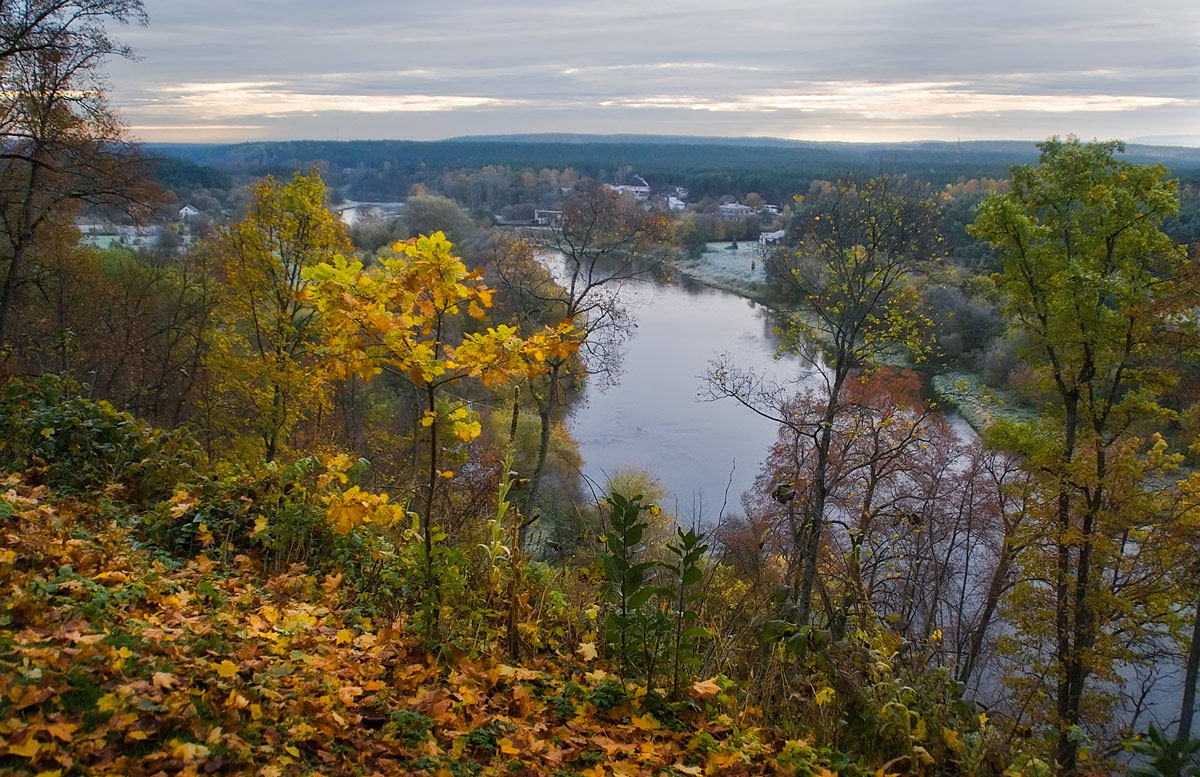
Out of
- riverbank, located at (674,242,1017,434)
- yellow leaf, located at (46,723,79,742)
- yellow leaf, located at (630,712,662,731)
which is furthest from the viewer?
riverbank, located at (674,242,1017,434)

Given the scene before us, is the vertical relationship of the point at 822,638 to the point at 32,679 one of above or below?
below

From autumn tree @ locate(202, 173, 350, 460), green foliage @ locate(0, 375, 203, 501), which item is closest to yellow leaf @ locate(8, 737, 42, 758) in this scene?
green foliage @ locate(0, 375, 203, 501)

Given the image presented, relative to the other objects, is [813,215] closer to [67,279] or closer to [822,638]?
[822,638]

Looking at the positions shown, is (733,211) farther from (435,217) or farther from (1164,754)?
(1164,754)

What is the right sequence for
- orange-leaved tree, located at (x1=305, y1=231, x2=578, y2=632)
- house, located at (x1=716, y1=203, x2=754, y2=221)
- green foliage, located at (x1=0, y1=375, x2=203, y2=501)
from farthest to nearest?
house, located at (x1=716, y1=203, x2=754, y2=221), green foliage, located at (x1=0, y1=375, x2=203, y2=501), orange-leaved tree, located at (x1=305, y1=231, x2=578, y2=632)

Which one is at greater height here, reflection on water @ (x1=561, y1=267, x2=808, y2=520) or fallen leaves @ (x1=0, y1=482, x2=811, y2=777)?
fallen leaves @ (x1=0, y1=482, x2=811, y2=777)

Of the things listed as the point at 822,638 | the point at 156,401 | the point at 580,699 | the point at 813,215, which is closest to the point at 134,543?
the point at 580,699

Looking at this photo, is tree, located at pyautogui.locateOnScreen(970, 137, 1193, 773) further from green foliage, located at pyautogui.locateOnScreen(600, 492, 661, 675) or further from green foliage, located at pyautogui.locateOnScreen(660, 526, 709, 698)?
green foliage, located at pyautogui.locateOnScreen(600, 492, 661, 675)

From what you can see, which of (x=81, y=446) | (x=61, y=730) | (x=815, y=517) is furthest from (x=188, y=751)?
A: (x=815, y=517)

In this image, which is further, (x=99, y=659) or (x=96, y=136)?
→ (x=96, y=136)
